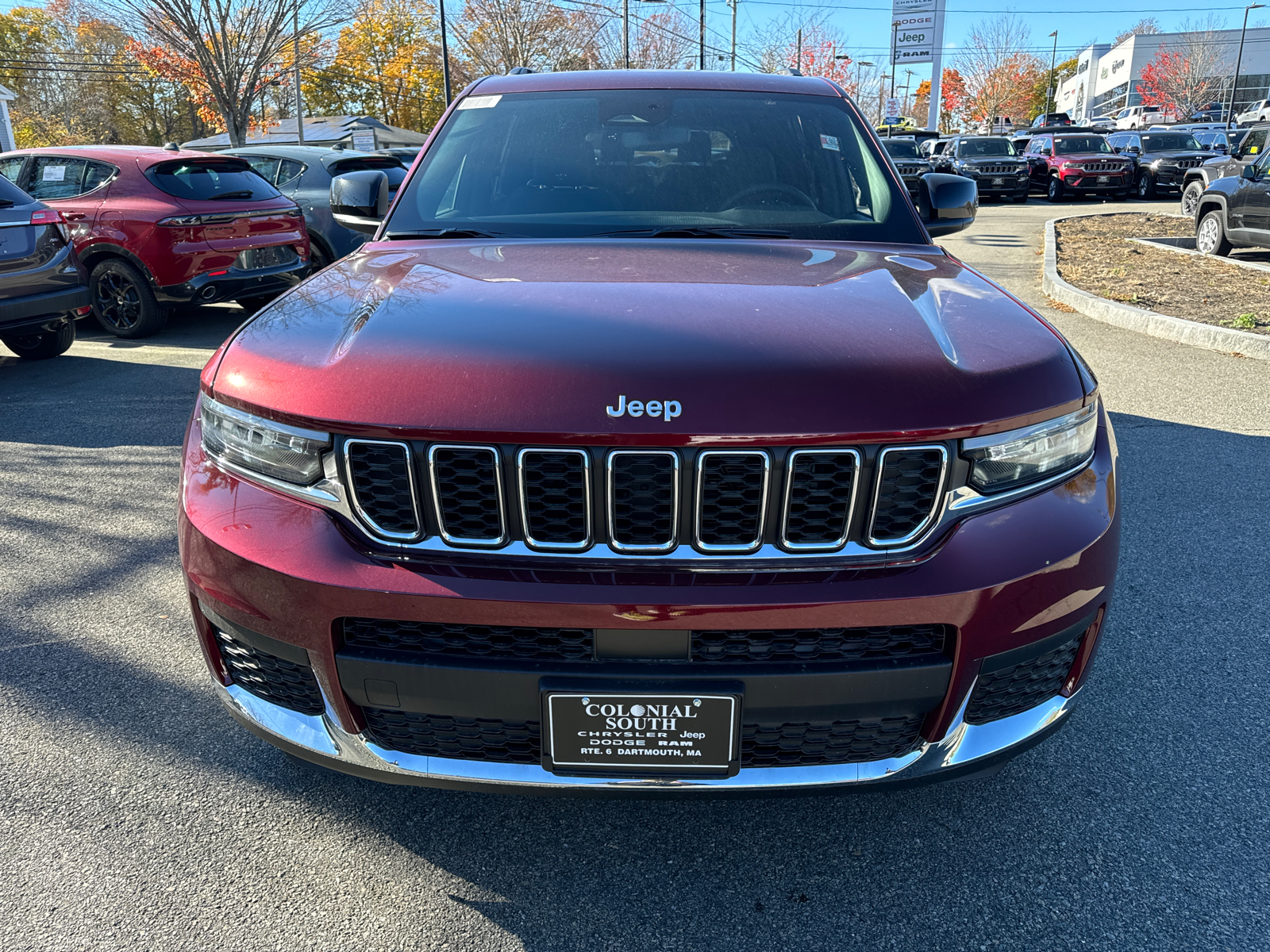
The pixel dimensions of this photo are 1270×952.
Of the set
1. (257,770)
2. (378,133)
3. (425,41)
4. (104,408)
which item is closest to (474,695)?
(257,770)

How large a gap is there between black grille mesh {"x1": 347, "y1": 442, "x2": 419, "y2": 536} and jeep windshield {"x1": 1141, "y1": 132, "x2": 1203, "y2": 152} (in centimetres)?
2850

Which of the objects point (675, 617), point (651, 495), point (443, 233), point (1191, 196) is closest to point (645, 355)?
point (651, 495)

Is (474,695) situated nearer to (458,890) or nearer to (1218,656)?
(458,890)

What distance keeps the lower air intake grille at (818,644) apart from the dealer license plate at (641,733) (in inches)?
3.3

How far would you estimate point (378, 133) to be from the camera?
124 feet

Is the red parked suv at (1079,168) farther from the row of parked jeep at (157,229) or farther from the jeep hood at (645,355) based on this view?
the jeep hood at (645,355)

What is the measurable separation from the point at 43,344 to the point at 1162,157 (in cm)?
2522

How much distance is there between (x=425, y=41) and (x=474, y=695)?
186 feet

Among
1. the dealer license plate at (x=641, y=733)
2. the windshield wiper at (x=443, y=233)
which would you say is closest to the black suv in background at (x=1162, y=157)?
the windshield wiper at (x=443, y=233)

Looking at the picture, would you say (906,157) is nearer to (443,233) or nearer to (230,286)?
(230,286)

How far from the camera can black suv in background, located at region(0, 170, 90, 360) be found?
670cm

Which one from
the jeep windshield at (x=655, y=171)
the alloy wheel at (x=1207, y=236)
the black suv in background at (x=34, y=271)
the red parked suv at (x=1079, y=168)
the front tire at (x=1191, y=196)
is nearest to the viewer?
the jeep windshield at (x=655, y=171)

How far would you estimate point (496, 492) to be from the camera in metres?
1.72

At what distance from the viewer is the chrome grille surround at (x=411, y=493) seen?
1.74 meters
